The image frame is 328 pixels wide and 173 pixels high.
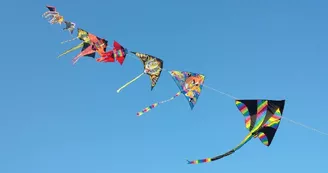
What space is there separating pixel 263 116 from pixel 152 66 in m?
5.09

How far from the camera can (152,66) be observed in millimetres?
17984

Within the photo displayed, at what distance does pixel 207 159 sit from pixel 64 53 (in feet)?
29.2

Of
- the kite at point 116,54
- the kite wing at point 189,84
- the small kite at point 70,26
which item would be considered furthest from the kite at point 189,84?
the small kite at point 70,26

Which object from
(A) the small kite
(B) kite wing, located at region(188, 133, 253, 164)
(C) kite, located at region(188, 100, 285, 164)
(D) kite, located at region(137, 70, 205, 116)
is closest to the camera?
(B) kite wing, located at region(188, 133, 253, 164)

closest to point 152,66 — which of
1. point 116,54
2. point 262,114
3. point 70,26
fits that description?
Result: point 116,54

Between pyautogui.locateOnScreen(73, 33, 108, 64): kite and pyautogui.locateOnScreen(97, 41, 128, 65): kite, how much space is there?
23 centimetres

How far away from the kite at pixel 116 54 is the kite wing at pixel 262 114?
5319 mm

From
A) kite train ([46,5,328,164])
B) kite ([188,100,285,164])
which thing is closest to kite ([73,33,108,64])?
kite train ([46,5,328,164])

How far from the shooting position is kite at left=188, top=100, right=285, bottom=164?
48.2 ft

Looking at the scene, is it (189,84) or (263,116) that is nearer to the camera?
(263,116)

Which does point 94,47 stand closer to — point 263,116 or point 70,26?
point 70,26

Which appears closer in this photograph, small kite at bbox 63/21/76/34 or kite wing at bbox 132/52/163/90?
kite wing at bbox 132/52/163/90

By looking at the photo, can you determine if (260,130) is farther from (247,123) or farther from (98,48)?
(98,48)

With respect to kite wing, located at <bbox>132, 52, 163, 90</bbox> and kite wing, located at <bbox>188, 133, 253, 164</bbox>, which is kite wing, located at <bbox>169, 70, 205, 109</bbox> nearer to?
kite wing, located at <bbox>132, 52, 163, 90</bbox>
